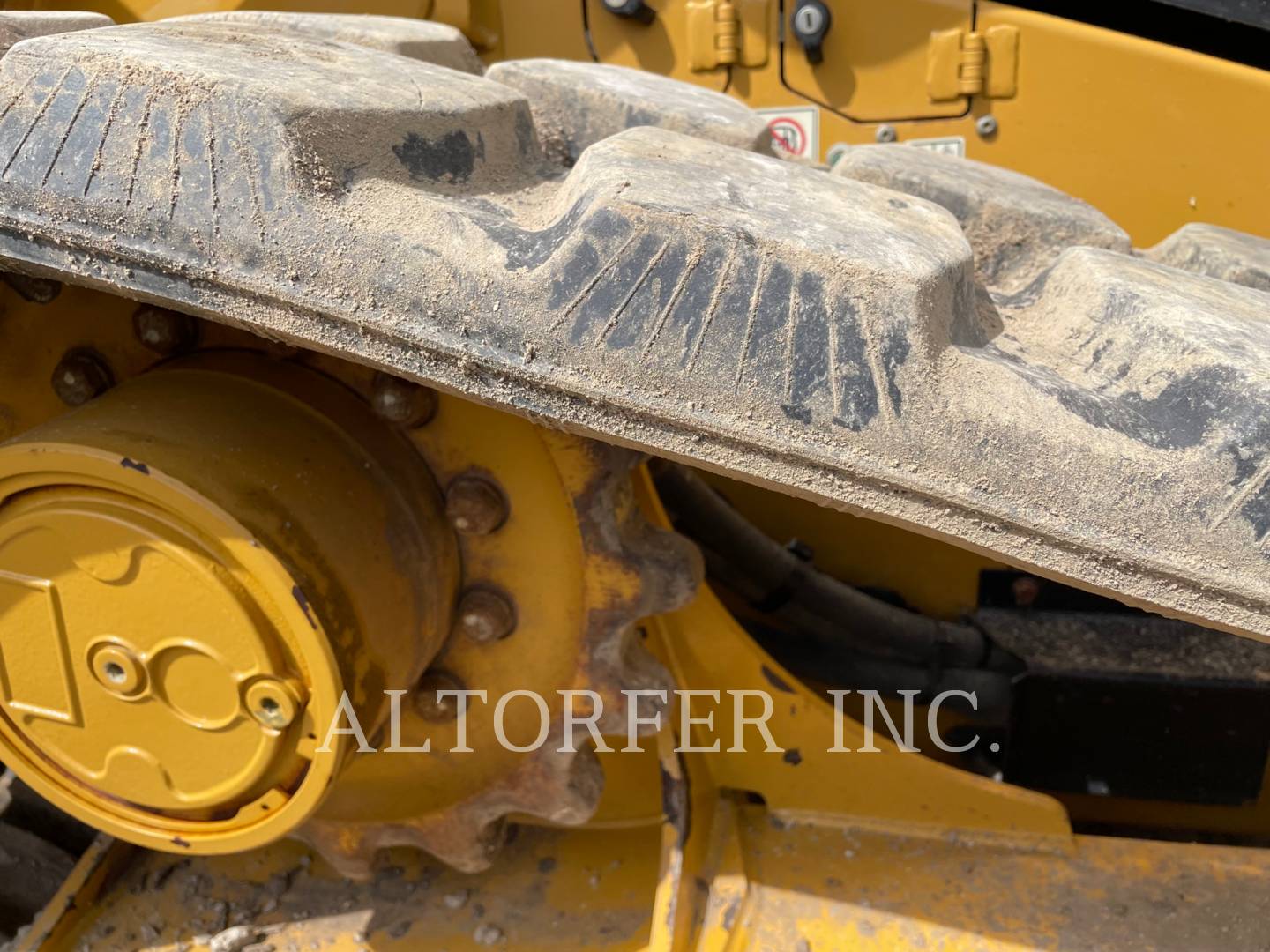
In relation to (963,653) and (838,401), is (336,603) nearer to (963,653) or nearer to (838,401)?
(838,401)

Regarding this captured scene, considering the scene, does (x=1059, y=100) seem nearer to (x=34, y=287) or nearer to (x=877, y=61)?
(x=877, y=61)

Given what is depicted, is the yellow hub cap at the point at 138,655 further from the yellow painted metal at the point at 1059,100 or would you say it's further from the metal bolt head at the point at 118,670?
the yellow painted metal at the point at 1059,100

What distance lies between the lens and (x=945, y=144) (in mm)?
1297

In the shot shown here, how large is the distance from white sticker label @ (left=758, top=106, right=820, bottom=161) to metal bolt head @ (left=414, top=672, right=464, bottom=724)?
0.81 metres

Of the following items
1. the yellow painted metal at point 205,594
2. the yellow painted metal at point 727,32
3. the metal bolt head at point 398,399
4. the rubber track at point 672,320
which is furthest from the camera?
the yellow painted metal at point 727,32

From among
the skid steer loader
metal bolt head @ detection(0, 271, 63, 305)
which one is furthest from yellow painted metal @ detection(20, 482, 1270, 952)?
metal bolt head @ detection(0, 271, 63, 305)

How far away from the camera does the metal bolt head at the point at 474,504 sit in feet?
2.85

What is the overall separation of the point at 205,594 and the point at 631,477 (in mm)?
388

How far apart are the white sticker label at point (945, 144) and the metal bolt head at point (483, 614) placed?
31.8 inches

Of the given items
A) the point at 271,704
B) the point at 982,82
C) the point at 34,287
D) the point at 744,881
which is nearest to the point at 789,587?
the point at 744,881

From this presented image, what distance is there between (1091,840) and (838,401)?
77 centimetres

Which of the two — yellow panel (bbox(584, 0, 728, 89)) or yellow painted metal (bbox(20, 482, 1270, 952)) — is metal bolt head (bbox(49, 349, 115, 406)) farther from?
yellow panel (bbox(584, 0, 728, 89))

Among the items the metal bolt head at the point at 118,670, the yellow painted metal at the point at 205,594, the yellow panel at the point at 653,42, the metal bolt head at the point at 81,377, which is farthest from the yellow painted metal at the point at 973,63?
the metal bolt head at the point at 118,670

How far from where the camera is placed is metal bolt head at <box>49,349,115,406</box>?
0.88 metres
